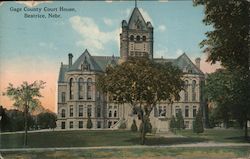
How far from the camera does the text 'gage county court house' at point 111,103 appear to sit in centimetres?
505

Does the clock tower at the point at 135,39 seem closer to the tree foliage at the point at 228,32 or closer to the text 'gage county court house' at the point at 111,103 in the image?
the text 'gage county court house' at the point at 111,103

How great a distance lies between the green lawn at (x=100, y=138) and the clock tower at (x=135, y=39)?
0.74m

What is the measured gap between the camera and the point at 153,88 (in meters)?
5.11

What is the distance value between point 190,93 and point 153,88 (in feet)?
1.18

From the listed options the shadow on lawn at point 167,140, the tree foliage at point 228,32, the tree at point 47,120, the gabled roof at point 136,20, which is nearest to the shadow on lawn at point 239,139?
the shadow on lawn at point 167,140

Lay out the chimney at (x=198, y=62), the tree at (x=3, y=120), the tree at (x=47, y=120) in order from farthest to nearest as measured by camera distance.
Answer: the chimney at (x=198, y=62), the tree at (x=47, y=120), the tree at (x=3, y=120)

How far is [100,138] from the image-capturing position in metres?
5.05

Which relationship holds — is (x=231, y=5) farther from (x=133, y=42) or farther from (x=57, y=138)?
(x=57, y=138)

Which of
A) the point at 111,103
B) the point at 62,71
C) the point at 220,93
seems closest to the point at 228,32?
the point at 220,93

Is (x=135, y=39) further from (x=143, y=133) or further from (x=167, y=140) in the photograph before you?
(x=167, y=140)

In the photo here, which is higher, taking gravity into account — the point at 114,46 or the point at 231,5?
the point at 231,5

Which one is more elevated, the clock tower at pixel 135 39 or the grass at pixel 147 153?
the clock tower at pixel 135 39

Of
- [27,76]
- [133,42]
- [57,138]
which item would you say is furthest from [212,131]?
[27,76]

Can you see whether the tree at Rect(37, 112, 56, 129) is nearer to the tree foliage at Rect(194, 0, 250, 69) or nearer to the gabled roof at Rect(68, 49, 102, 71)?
the gabled roof at Rect(68, 49, 102, 71)
